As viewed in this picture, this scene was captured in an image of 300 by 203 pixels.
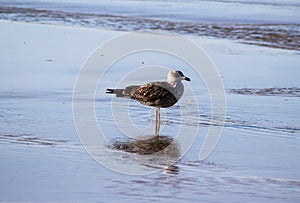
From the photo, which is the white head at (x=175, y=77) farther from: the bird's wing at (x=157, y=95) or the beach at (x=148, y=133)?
the beach at (x=148, y=133)

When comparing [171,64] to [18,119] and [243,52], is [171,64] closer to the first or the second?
[243,52]

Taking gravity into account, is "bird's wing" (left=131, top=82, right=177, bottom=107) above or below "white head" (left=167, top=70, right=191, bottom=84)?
below

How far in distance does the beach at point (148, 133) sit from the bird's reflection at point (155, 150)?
4 cm

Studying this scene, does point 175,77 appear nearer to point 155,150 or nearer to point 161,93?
point 161,93

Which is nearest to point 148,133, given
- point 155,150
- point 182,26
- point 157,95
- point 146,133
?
point 146,133

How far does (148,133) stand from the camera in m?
8.16

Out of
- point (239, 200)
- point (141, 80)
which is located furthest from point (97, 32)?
point (239, 200)

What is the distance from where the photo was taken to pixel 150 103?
28.1ft

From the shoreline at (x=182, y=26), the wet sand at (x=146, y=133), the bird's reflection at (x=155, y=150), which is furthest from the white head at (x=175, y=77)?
the shoreline at (x=182, y=26)

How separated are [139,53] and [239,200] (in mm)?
7989

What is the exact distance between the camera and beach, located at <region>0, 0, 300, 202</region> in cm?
593

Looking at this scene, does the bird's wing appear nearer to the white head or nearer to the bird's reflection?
the white head

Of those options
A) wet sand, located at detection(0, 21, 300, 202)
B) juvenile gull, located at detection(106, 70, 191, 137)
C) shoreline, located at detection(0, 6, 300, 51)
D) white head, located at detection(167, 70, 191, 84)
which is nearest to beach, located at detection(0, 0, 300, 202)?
wet sand, located at detection(0, 21, 300, 202)

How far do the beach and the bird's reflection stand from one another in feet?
0.12
